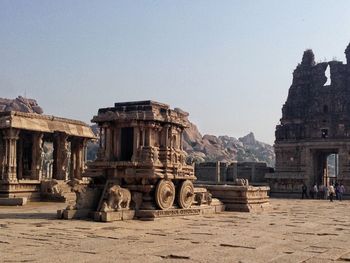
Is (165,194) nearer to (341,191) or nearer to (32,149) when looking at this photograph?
(32,149)

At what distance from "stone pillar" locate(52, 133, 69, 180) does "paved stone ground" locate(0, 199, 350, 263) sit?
1280 centimetres

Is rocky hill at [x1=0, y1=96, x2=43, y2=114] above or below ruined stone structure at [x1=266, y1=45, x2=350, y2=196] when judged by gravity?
above

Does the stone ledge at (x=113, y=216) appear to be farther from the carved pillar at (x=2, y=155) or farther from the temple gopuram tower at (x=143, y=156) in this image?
the carved pillar at (x=2, y=155)

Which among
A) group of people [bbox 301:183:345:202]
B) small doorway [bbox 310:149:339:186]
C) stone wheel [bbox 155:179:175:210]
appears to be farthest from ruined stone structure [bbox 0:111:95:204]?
small doorway [bbox 310:149:339:186]

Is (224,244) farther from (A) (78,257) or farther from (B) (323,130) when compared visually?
(B) (323,130)

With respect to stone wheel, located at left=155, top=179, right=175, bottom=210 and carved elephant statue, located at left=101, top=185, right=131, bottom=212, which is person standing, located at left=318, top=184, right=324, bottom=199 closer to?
stone wheel, located at left=155, top=179, right=175, bottom=210

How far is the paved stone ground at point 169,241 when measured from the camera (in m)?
8.46

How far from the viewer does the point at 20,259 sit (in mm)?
8000

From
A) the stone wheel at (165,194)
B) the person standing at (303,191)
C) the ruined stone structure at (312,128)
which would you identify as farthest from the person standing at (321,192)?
the stone wheel at (165,194)

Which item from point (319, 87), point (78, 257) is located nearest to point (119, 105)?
point (78, 257)

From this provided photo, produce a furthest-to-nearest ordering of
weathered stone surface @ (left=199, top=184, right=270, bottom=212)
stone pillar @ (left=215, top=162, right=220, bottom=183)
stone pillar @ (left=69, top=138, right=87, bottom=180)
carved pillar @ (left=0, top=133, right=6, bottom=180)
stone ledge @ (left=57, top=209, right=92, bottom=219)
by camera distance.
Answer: stone pillar @ (left=215, top=162, right=220, bottom=183)
stone pillar @ (left=69, top=138, right=87, bottom=180)
carved pillar @ (left=0, top=133, right=6, bottom=180)
weathered stone surface @ (left=199, top=184, right=270, bottom=212)
stone ledge @ (left=57, top=209, right=92, bottom=219)

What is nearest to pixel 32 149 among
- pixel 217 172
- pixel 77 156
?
pixel 77 156

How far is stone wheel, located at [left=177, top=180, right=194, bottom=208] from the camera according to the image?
1697cm

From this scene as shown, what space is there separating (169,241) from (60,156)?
61.1ft
